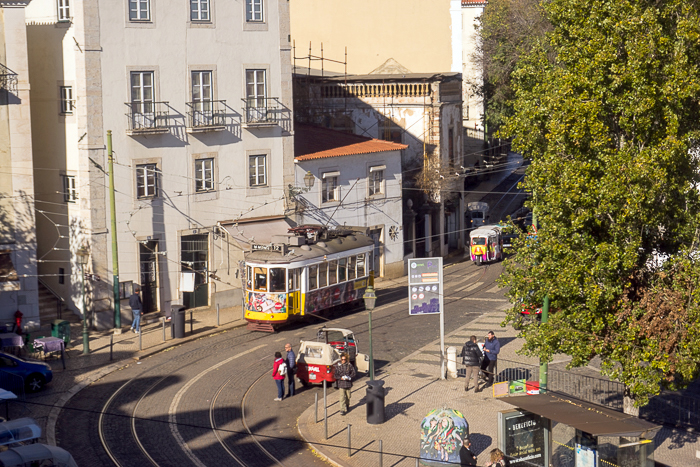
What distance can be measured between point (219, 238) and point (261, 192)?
2856mm

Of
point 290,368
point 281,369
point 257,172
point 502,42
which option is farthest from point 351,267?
point 502,42

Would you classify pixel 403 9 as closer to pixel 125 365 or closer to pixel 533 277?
pixel 125 365

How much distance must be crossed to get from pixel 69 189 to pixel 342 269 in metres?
10.4

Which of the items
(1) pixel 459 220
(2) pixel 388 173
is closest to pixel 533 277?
(2) pixel 388 173

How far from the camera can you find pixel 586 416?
1741 cm

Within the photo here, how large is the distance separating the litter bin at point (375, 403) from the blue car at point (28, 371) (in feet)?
30.2

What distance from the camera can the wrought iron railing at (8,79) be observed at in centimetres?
3109

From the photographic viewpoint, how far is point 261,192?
3806 centimetres

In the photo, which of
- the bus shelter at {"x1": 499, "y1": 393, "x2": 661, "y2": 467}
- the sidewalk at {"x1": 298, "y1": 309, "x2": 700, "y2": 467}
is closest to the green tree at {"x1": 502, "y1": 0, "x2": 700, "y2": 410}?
the bus shelter at {"x1": 499, "y1": 393, "x2": 661, "y2": 467}

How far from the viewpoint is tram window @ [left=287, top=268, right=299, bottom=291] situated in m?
31.4

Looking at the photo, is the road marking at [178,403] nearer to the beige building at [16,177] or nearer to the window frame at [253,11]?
the beige building at [16,177]

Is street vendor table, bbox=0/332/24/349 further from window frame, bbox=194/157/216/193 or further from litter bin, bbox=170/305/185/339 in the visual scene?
window frame, bbox=194/157/216/193

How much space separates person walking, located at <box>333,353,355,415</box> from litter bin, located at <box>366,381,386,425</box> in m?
0.68

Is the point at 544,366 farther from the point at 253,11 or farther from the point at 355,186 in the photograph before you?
the point at 253,11
